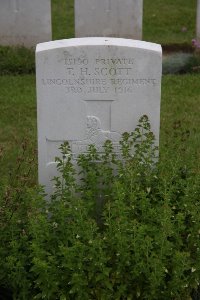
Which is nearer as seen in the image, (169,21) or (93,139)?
(93,139)

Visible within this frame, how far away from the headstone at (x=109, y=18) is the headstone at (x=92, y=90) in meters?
6.61

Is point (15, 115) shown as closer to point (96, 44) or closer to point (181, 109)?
point (181, 109)

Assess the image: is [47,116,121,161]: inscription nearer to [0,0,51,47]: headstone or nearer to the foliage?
the foliage

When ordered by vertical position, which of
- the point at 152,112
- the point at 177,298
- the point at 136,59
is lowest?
the point at 177,298

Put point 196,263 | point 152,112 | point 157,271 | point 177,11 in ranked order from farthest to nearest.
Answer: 1. point 177,11
2. point 152,112
3. point 196,263
4. point 157,271

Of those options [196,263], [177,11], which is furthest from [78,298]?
[177,11]

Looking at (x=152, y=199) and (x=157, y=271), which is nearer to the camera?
(x=157, y=271)

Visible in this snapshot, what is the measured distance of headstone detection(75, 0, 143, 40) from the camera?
36.2 feet

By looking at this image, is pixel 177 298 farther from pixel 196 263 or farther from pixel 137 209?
pixel 137 209

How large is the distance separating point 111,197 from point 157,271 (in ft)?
2.82

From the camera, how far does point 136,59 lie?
4484 mm

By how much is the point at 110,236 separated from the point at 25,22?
7.70 m

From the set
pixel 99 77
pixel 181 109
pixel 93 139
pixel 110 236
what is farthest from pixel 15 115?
pixel 110 236

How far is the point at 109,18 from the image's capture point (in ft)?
37.0
